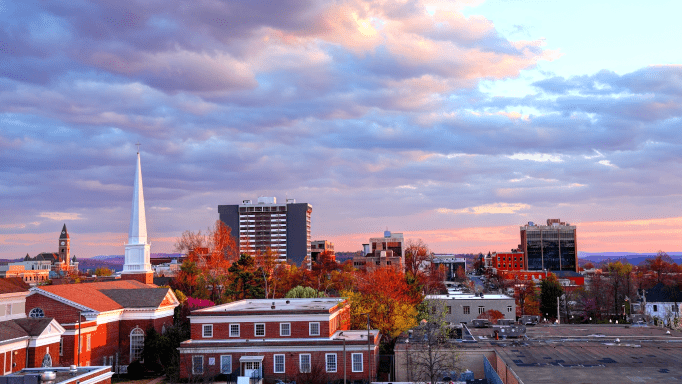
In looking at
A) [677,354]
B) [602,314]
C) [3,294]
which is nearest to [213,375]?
[3,294]

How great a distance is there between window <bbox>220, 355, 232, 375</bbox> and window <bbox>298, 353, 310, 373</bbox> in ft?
20.5

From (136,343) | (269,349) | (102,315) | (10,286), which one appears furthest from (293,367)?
(10,286)

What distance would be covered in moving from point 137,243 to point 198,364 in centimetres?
3922

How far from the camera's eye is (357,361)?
51.0 m

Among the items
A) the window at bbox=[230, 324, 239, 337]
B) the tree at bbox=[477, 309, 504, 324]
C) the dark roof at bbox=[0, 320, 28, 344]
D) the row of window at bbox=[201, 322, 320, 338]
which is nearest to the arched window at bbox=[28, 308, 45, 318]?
the dark roof at bbox=[0, 320, 28, 344]

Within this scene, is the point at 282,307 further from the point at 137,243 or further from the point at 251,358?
the point at 137,243

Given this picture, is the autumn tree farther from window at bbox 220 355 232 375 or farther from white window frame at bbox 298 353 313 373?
window at bbox 220 355 232 375

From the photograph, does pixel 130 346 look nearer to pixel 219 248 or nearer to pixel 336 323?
pixel 336 323

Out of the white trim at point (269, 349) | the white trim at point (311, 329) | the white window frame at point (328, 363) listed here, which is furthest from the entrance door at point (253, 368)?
the white window frame at point (328, 363)

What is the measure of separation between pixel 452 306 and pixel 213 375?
5066cm

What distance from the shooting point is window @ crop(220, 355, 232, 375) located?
51.9 meters

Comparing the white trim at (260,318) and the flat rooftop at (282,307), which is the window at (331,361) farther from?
the flat rooftop at (282,307)

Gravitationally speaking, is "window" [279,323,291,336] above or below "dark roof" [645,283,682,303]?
above

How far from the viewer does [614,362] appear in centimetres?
4353
